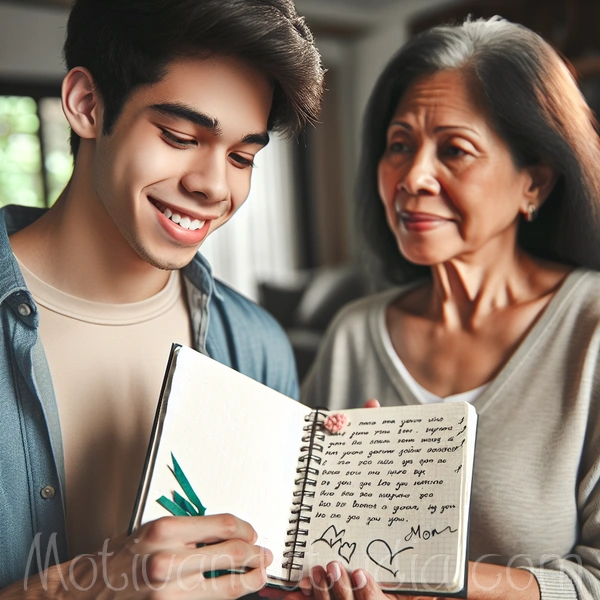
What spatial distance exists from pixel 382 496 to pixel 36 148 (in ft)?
18.8

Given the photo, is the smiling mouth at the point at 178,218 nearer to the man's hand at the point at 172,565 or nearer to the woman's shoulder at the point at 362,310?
the man's hand at the point at 172,565

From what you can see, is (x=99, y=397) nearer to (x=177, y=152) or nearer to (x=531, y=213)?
(x=177, y=152)

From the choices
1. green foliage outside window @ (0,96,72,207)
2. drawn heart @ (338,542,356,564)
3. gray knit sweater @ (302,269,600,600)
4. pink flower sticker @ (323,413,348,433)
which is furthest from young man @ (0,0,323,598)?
green foliage outside window @ (0,96,72,207)

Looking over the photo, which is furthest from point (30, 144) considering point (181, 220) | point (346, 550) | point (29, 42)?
point (346, 550)

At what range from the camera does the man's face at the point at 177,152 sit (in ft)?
3.41

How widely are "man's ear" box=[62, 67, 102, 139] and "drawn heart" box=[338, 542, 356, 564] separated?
75 centimetres

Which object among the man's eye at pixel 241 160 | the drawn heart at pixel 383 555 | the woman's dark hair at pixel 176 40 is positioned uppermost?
the woman's dark hair at pixel 176 40

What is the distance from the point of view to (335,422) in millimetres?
1105

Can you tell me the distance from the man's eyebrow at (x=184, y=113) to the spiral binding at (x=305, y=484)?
1.63 feet

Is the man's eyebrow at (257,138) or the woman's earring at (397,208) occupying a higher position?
the man's eyebrow at (257,138)

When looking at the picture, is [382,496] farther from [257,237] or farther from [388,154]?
[257,237]

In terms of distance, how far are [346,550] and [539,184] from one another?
0.94 metres

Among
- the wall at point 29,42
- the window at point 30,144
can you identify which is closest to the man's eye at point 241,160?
the window at point 30,144

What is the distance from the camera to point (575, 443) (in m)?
1.23
